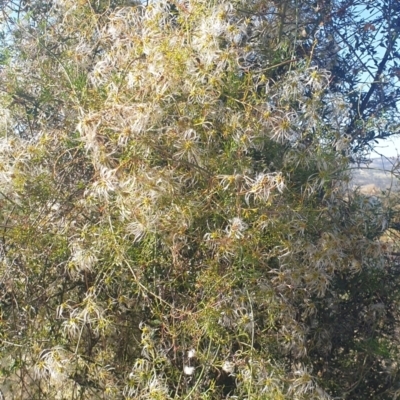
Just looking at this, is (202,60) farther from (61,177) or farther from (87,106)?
(61,177)

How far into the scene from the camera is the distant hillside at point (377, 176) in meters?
2.66

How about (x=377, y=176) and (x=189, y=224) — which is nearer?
(x=189, y=224)

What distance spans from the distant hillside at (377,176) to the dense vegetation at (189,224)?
0.37ft

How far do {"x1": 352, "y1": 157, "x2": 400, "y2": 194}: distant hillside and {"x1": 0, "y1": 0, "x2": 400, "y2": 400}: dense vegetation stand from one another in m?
0.11

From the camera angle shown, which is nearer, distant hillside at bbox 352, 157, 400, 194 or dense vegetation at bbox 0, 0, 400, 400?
dense vegetation at bbox 0, 0, 400, 400

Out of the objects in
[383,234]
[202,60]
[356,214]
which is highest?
[202,60]

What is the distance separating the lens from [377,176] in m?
3.10

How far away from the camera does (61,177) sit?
2541 mm

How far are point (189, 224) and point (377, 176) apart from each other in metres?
1.33

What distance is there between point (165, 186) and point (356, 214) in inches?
35.7

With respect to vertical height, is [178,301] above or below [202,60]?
below

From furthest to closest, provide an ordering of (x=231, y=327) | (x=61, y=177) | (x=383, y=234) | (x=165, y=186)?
(x=383, y=234) → (x=61, y=177) → (x=231, y=327) → (x=165, y=186)

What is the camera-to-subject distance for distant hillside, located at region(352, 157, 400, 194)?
8.73ft

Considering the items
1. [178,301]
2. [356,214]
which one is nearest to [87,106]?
[178,301]
